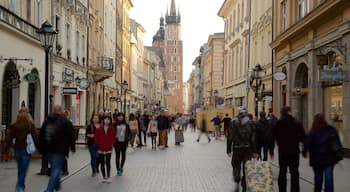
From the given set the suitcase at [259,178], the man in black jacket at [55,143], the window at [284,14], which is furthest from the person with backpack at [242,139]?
the window at [284,14]

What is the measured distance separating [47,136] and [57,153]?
0.36 m

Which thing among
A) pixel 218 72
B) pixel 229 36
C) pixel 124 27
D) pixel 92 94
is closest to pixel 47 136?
pixel 92 94

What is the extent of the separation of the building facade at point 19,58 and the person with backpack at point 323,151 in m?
12.1

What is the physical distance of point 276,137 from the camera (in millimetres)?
11266

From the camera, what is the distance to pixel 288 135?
11102 millimetres

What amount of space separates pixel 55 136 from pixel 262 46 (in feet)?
104

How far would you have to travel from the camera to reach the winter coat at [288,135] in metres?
11.0

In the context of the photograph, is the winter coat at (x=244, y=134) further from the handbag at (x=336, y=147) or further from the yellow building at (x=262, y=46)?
the yellow building at (x=262, y=46)

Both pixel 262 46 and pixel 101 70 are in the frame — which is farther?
pixel 101 70

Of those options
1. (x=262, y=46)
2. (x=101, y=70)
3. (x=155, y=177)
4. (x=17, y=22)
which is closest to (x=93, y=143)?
(x=155, y=177)

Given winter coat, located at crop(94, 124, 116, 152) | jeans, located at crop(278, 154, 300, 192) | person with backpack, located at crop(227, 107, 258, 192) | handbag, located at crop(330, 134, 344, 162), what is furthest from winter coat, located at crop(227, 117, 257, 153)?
winter coat, located at crop(94, 124, 116, 152)

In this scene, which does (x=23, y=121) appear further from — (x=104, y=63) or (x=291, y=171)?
(x=104, y=63)

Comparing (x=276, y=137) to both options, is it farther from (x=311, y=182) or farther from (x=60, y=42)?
(x=60, y=42)

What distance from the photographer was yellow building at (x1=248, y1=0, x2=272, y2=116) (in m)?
37.4
